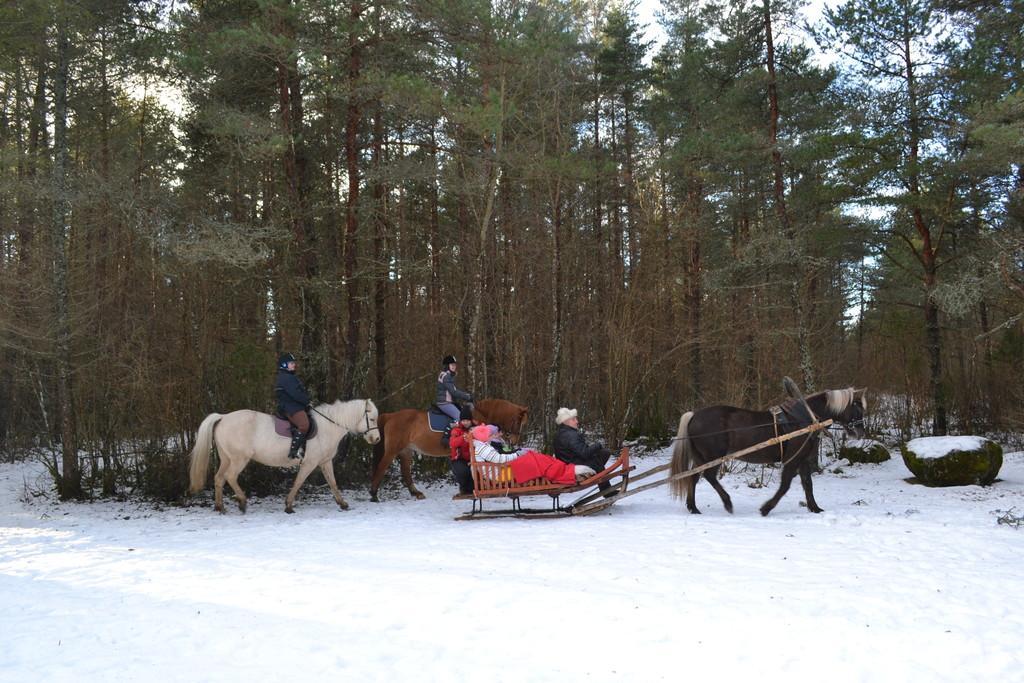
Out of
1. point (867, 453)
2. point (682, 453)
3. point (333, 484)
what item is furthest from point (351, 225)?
point (867, 453)

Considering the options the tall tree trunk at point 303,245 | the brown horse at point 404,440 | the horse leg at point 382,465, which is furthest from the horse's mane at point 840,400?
the tall tree trunk at point 303,245

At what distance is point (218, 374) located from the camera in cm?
1078

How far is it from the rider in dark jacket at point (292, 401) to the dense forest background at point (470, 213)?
5.93 feet

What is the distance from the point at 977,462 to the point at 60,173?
14448 millimetres

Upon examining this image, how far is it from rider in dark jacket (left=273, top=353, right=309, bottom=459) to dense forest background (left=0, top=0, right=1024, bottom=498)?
1.81 m

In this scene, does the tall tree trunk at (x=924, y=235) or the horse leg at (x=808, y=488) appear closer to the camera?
the horse leg at (x=808, y=488)

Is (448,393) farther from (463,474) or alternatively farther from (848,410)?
(848,410)

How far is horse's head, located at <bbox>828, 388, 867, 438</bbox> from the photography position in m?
8.54

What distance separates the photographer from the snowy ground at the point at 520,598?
13.1 ft

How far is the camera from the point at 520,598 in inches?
203

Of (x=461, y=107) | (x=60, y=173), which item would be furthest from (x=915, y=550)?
(x=60, y=173)

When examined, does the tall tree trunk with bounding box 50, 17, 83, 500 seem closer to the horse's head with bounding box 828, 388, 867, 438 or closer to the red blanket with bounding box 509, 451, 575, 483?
the red blanket with bounding box 509, 451, 575, 483

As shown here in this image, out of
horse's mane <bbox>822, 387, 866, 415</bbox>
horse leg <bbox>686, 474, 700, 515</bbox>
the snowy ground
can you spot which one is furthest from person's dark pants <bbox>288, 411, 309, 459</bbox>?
horse's mane <bbox>822, 387, 866, 415</bbox>

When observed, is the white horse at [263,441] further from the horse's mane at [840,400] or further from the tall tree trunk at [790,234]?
the tall tree trunk at [790,234]
